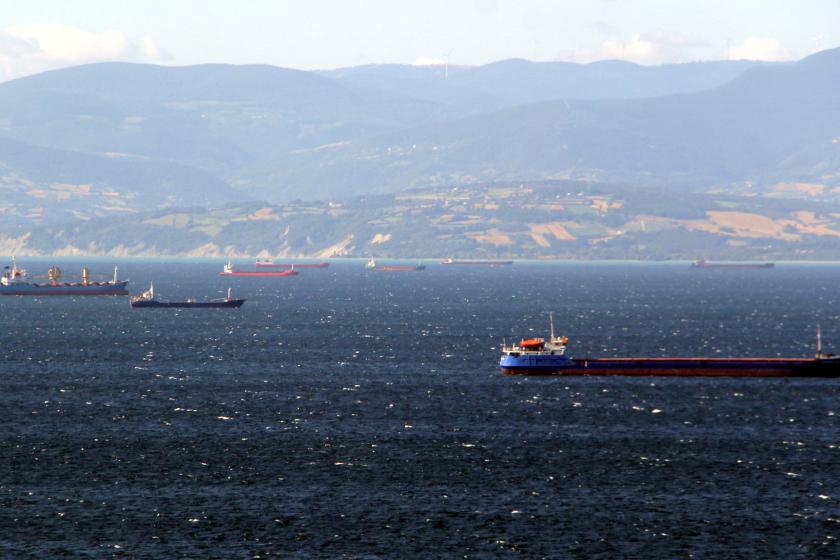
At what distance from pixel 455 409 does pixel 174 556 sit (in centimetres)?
6105

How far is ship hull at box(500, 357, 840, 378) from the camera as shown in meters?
166

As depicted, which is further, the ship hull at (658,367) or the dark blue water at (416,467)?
the ship hull at (658,367)

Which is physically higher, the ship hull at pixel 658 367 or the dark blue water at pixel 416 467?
the ship hull at pixel 658 367

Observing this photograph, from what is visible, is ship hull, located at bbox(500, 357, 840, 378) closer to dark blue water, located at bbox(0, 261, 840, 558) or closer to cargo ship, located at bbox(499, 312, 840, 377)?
cargo ship, located at bbox(499, 312, 840, 377)

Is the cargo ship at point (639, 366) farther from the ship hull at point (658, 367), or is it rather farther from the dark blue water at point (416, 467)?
the dark blue water at point (416, 467)

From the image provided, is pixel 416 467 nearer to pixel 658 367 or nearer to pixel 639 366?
pixel 639 366

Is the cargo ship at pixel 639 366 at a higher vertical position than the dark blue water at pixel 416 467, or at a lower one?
higher

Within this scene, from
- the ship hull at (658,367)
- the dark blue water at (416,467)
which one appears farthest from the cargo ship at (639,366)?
the dark blue water at (416,467)

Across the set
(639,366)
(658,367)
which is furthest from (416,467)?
(658,367)

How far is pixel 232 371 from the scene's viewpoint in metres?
174

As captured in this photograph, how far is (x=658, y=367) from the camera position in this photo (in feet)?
550

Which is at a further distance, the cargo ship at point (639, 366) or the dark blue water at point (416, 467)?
the cargo ship at point (639, 366)

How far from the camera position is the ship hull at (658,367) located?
166 metres

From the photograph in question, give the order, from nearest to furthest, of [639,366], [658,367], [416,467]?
[416,467]
[658,367]
[639,366]
